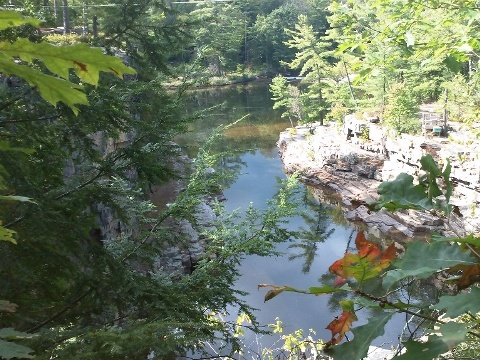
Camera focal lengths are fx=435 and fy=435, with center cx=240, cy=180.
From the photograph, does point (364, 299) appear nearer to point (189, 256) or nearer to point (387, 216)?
point (189, 256)

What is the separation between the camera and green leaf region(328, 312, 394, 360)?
0.49 meters

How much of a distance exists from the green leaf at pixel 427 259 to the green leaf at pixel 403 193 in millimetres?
110

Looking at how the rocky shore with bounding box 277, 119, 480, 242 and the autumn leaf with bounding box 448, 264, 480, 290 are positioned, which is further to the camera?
the rocky shore with bounding box 277, 119, 480, 242

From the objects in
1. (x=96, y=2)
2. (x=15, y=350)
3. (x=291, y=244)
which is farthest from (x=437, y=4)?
(x=291, y=244)

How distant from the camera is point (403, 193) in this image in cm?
62

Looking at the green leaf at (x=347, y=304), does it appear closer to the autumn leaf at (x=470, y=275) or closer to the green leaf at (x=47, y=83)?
the autumn leaf at (x=470, y=275)

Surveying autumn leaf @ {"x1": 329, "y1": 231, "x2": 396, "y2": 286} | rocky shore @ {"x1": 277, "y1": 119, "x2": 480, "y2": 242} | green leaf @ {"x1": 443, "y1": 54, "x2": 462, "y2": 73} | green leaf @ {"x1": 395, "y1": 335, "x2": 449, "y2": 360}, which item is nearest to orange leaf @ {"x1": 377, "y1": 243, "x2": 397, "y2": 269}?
autumn leaf @ {"x1": 329, "y1": 231, "x2": 396, "y2": 286}

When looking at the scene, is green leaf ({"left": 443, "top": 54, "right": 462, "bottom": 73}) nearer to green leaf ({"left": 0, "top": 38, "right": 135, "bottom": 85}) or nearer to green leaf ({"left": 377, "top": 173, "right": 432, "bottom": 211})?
green leaf ({"left": 377, "top": 173, "right": 432, "bottom": 211})

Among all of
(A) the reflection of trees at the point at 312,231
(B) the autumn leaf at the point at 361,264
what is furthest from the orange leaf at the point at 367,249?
(A) the reflection of trees at the point at 312,231

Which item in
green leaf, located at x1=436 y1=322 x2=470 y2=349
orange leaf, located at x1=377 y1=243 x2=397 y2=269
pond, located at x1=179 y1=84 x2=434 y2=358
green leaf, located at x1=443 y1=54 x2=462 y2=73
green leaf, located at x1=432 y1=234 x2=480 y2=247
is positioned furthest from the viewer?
pond, located at x1=179 y1=84 x2=434 y2=358

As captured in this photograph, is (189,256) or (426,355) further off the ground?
(426,355)

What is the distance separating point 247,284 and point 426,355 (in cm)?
751

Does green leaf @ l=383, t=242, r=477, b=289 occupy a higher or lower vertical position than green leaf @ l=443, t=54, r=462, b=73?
lower

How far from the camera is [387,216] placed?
33.8ft
